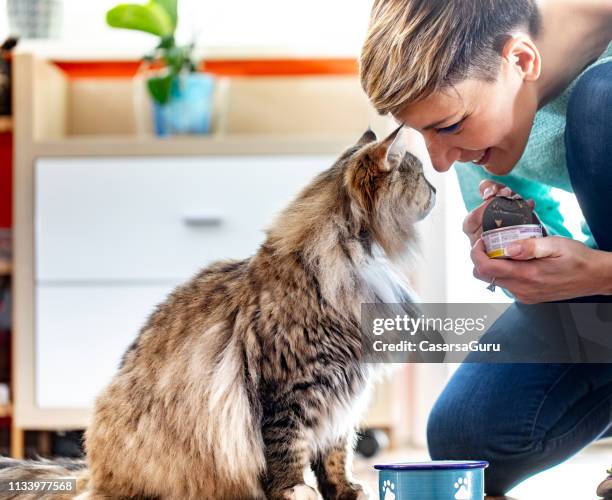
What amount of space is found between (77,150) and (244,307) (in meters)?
1.21

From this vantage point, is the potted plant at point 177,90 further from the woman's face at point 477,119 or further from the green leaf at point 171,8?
the woman's face at point 477,119

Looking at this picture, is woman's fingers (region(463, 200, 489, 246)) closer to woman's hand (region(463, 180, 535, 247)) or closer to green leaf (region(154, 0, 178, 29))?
woman's hand (region(463, 180, 535, 247))

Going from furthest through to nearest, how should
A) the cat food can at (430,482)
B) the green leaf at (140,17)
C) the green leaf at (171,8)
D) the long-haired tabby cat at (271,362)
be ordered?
the green leaf at (171,8), the green leaf at (140,17), the long-haired tabby cat at (271,362), the cat food can at (430,482)

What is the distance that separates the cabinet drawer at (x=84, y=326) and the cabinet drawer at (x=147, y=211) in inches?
1.4

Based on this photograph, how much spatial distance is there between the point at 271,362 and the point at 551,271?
0.35 meters

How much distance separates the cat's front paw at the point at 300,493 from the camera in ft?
3.33

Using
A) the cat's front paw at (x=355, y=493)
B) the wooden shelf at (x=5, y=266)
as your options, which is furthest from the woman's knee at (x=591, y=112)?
the wooden shelf at (x=5, y=266)

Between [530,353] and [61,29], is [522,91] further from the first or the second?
[61,29]

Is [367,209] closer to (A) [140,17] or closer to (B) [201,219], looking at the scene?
(A) [140,17]

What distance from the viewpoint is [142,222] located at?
213 centimetres

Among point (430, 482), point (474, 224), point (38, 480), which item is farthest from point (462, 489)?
point (38, 480)

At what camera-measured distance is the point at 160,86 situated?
6.99 feet

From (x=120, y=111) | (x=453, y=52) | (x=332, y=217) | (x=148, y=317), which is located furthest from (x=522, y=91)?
(x=120, y=111)

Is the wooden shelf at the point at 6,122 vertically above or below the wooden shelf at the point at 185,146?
above
